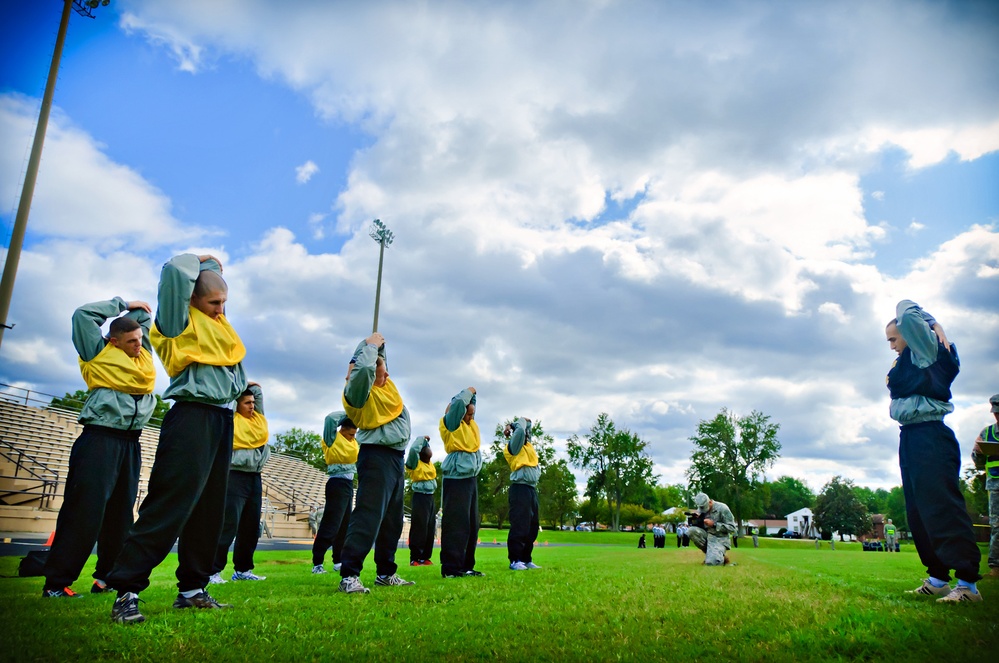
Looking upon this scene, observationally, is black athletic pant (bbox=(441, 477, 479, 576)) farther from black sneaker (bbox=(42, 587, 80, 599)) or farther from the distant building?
the distant building

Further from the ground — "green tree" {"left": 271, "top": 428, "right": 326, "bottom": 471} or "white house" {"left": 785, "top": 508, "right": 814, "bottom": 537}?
"green tree" {"left": 271, "top": 428, "right": 326, "bottom": 471}

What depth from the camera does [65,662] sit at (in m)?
2.82

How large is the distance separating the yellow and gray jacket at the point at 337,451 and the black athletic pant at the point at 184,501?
5264 millimetres

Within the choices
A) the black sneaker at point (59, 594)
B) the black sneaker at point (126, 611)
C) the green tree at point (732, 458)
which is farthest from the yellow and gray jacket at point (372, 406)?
the green tree at point (732, 458)

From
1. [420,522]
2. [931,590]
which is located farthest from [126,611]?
[420,522]

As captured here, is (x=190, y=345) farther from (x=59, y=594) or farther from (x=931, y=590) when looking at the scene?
(x=931, y=590)

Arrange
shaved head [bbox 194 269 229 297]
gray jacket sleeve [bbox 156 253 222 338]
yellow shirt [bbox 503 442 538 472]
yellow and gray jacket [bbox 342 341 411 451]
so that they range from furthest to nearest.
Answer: yellow shirt [bbox 503 442 538 472], yellow and gray jacket [bbox 342 341 411 451], shaved head [bbox 194 269 229 297], gray jacket sleeve [bbox 156 253 222 338]

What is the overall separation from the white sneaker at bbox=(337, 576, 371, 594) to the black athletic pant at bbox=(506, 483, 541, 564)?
4356 mm

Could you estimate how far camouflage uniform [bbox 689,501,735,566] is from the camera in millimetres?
11539

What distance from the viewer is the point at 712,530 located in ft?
40.1

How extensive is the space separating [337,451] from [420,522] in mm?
2190

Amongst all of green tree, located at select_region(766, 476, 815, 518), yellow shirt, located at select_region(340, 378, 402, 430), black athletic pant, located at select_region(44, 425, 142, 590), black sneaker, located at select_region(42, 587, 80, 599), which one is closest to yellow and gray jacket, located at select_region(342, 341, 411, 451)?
yellow shirt, located at select_region(340, 378, 402, 430)

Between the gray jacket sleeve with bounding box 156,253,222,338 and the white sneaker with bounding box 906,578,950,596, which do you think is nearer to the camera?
the gray jacket sleeve with bounding box 156,253,222,338

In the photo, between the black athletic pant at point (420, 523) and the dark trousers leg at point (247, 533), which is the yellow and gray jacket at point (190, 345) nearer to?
the dark trousers leg at point (247, 533)
